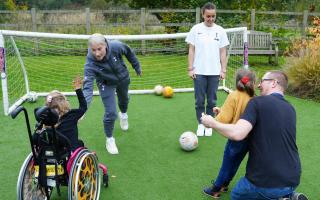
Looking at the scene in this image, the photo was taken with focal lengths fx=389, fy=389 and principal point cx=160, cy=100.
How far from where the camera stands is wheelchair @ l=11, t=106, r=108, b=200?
115 inches

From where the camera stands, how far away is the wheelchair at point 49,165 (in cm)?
293

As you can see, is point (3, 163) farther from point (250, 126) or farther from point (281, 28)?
point (281, 28)

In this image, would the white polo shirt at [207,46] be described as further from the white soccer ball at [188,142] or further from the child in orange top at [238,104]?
the child in orange top at [238,104]

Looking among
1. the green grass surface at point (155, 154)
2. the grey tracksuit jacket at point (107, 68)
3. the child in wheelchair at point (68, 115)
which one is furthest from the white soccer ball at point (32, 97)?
the child in wheelchair at point (68, 115)

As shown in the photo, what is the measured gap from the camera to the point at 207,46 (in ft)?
16.6

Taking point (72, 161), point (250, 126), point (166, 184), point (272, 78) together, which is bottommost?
point (166, 184)

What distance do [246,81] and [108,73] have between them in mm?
1776

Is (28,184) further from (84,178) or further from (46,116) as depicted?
(46,116)

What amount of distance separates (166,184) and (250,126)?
161 centimetres

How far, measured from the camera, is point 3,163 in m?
4.51

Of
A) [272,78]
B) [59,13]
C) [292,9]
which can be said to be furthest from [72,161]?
[292,9]

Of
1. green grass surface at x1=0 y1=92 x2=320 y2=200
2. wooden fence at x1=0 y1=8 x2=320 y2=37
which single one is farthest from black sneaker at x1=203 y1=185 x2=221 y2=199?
wooden fence at x1=0 y1=8 x2=320 y2=37

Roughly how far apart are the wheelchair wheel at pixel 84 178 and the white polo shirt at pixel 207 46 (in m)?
2.18

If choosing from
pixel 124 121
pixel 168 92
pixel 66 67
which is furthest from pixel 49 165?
pixel 66 67
